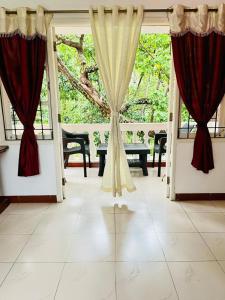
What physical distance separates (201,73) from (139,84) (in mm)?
3999

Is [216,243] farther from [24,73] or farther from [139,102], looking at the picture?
[139,102]

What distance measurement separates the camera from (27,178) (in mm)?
3059

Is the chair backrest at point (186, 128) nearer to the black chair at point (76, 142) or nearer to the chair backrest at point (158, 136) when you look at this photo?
the chair backrest at point (158, 136)

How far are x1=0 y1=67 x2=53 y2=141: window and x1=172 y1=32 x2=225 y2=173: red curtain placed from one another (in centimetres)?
159

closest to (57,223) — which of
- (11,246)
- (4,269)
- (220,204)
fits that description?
(11,246)

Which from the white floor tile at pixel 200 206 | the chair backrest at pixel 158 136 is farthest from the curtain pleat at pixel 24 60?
the chair backrest at pixel 158 136

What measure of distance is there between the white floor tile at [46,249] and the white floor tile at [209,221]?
134 centimetres

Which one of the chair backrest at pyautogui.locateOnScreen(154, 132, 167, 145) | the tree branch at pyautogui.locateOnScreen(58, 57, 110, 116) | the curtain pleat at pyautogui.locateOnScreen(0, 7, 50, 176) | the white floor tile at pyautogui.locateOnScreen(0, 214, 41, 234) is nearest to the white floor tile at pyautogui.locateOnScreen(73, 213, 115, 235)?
the white floor tile at pyautogui.locateOnScreen(0, 214, 41, 234)

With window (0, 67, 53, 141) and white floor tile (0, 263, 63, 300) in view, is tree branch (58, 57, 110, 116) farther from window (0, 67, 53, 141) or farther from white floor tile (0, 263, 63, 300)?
white floor tile (0, 263, 63, 300)

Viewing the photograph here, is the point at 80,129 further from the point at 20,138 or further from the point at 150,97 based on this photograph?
the point at 150,97

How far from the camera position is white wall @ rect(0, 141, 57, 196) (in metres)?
3.00

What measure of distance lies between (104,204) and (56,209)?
0.59m

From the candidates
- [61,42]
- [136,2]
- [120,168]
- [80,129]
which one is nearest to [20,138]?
[120,168]

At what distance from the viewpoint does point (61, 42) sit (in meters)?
5.57
